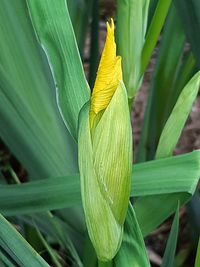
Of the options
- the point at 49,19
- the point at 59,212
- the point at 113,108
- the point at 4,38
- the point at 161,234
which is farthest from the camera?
the point at 161,234

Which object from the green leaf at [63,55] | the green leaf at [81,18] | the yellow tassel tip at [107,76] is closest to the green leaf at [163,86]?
the green leaf at [81,18]

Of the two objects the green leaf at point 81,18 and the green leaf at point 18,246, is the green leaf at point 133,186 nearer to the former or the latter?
the green leaf at point 18,246

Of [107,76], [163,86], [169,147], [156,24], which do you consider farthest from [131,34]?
[163,86]

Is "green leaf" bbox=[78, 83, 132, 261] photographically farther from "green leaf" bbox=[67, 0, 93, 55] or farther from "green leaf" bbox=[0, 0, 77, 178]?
"green leaf" bbox=[67, 0, 93, 55]

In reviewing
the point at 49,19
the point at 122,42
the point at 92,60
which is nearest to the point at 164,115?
the point at 92,60

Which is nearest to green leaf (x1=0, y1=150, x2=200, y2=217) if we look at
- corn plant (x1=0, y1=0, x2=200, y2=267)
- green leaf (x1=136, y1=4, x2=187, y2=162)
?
corn plant (x1=0, y1=0, x2=200, y2=267)

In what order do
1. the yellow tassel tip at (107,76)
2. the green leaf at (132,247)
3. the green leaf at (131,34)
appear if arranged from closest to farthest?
the yellow tassel tip at (107,76)
the green leaf at (132,247)
the green leaf at (131,34)

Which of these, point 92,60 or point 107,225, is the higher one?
point 107,225

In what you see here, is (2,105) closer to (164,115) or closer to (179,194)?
(179,194)
